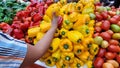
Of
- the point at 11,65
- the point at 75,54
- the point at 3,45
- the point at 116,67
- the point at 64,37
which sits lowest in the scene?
the point at 116,67

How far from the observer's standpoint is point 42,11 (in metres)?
3.15

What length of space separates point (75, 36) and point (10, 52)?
941 millimetres

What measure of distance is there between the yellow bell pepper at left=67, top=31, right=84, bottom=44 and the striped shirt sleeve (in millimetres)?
803

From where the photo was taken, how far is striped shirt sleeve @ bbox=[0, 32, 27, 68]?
1.57 metres

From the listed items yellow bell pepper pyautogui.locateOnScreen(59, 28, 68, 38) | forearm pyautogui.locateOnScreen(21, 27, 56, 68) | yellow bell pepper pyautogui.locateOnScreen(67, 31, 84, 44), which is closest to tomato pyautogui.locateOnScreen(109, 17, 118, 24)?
yellow bell pepper pyautogui.locateOnScreen(67, 31, 84, 44)

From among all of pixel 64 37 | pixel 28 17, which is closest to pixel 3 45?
pixel 64 37

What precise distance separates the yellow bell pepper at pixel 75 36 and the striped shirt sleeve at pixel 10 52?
0.80m

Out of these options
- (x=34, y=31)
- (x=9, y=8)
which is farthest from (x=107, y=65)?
(x=9, y=8)

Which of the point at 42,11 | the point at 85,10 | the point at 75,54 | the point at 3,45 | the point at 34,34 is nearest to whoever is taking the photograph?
the point at 3,45

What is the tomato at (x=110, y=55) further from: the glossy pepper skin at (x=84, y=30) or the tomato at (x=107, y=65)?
the glossy pepper skin at (x=84, y=30)

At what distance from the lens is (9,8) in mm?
4934

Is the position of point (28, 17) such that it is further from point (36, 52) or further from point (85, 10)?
point (36, 52)

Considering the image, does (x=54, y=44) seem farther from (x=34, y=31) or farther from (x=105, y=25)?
(x=105, y=25)

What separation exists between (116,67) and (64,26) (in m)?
0.66
